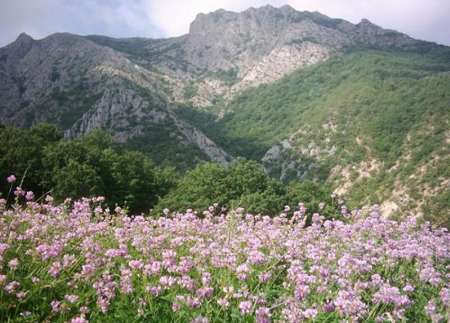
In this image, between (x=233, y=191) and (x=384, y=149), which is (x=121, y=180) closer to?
(x=233, y=191)

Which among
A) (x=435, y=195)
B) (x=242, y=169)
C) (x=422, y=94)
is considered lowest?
(x=435, y=195)

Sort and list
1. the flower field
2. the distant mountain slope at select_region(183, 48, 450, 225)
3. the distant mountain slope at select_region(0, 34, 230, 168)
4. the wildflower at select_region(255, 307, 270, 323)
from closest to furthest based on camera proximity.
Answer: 1. the wildflower at select_region(255, 307, 270, 323)
2. the flower field
3. the distant mountain slope at select_region(183, 48, 450, 225)
4. the distant mountain slope at select_region(0, 34, 230, 168)

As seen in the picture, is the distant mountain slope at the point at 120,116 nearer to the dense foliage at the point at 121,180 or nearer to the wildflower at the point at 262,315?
the dense foliage at the point at 121,180

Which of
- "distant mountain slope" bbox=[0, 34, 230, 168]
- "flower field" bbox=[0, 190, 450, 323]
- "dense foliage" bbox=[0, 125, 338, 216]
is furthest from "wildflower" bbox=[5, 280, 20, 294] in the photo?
"distant mountain slope" bbox=[0, 34, 230, 168]

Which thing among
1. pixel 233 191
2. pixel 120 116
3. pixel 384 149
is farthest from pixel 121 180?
pixel 384 149

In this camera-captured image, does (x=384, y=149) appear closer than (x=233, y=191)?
No

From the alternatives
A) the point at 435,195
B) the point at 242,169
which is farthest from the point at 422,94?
the point at 242,169

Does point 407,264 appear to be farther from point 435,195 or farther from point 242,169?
point 435,195

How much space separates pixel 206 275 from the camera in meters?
5.34

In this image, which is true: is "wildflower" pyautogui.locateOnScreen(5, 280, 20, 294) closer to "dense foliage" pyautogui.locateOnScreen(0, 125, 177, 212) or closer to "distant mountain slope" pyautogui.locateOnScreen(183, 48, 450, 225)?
"dense foliage" pyautogui.locateOnScreen(0, 125, 177, 212)

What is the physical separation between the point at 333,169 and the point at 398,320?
169734 mm

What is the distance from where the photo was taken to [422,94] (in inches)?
6870

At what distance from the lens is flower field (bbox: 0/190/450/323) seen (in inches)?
186

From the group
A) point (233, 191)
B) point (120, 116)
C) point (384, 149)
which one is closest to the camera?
point (233, 191)
